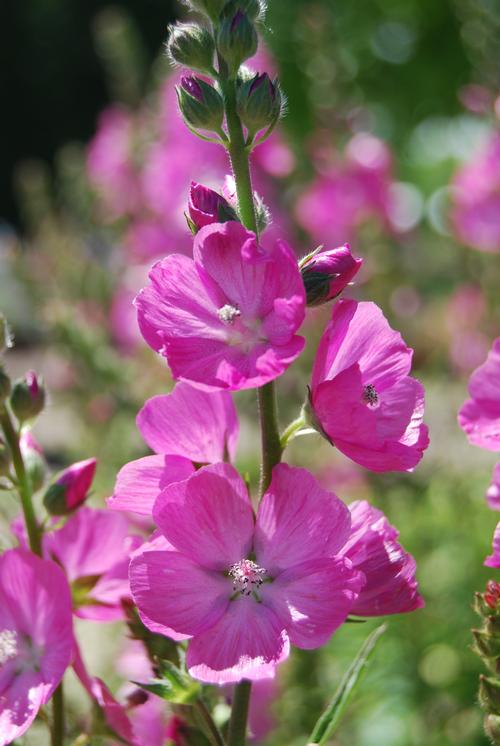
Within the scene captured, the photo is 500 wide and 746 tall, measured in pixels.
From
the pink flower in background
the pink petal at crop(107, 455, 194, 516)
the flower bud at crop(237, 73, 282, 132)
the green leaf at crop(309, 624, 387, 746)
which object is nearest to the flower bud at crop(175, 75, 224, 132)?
the flower bud at crop(237, 73, 282, 132)

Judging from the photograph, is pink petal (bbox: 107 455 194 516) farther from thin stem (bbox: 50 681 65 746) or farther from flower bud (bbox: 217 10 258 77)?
flower bud (bbox: 217 10 258 77)

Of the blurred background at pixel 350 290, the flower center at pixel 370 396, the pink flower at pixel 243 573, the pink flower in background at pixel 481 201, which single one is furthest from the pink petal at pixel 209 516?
the pink flower in background at pixel 481 201

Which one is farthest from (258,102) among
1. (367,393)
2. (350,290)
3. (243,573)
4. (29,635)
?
(350,290)

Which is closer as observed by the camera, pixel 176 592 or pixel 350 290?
pixel 176 592

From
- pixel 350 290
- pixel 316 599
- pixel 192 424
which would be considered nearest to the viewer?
pixel 316 599

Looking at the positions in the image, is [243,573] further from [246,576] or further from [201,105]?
[201,105]

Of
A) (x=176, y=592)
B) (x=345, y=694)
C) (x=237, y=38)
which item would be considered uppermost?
(x=237, y=38)
